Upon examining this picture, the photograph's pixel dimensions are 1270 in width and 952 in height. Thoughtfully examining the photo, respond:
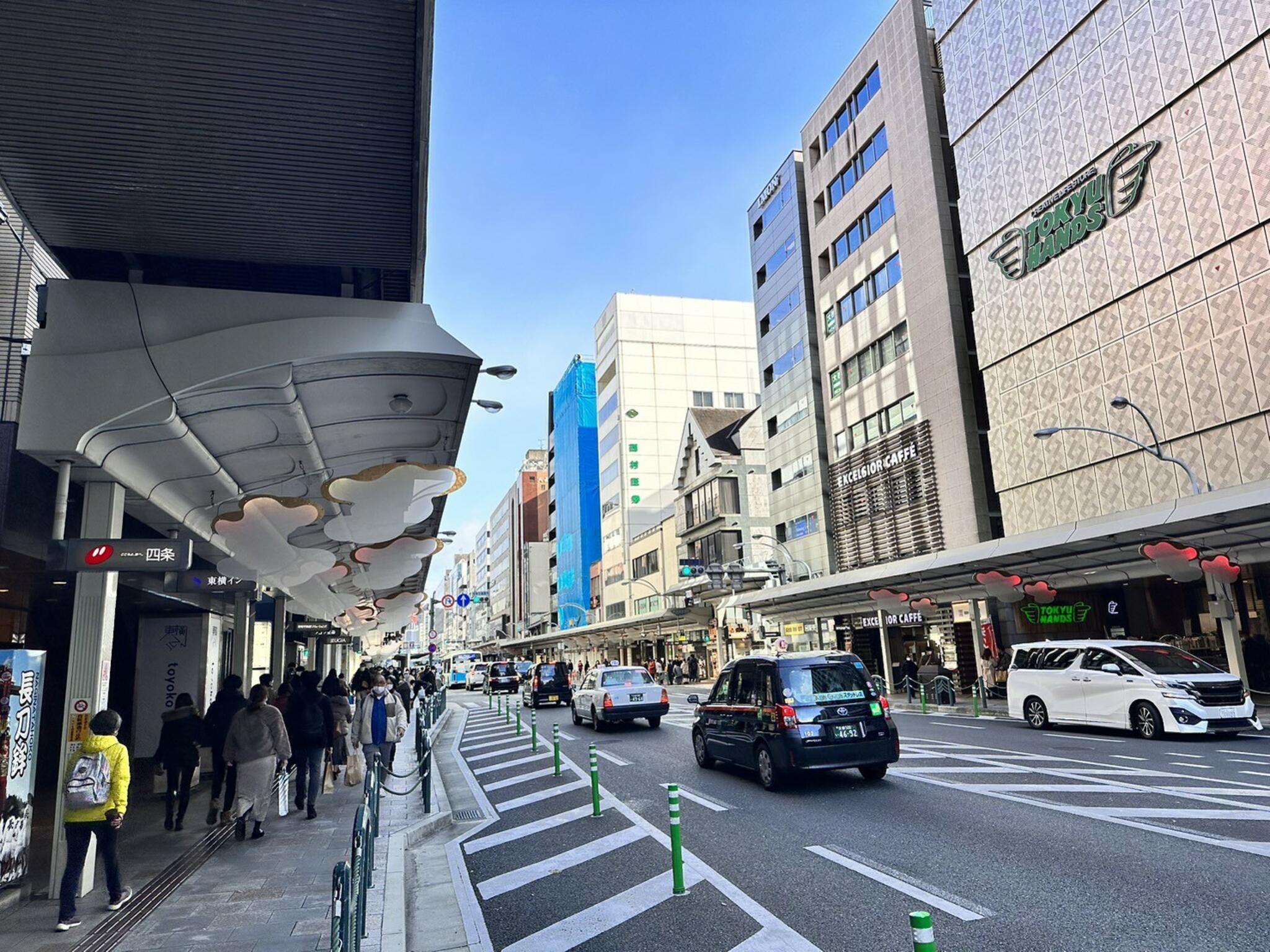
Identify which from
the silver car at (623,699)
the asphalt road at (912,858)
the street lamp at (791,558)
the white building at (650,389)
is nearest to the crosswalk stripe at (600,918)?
the asphalt road at (912,858)

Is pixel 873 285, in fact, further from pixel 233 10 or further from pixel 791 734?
pixel 233 10

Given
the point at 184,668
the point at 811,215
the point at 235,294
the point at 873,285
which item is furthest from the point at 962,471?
the point at 235,294

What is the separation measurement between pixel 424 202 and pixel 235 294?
2.31 m

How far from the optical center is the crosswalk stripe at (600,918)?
20.5ft

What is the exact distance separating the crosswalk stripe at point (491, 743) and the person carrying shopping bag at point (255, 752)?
429 inches

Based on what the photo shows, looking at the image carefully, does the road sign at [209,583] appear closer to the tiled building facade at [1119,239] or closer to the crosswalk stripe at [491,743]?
the crosswalk stripe at [491,743]

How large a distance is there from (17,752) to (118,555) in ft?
6.34

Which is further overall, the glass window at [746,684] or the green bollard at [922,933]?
the glass window at [746,684]

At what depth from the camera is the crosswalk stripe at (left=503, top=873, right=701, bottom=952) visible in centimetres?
626

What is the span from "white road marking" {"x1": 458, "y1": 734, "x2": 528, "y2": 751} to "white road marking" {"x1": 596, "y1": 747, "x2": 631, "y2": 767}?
157 inches

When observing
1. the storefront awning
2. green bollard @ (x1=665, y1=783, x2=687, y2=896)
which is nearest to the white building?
the storefront awning

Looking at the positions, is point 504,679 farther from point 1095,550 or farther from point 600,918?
point 600,918

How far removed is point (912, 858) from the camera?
7902 mm

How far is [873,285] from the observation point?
41938mm
